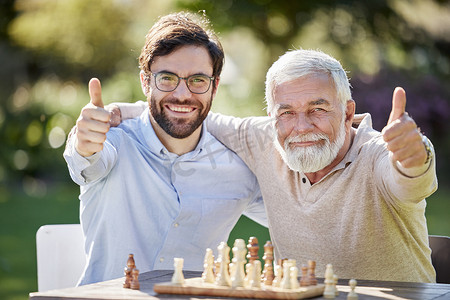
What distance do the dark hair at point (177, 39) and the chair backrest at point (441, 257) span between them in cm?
158

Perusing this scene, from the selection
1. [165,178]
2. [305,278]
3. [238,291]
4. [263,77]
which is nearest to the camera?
[238,291]

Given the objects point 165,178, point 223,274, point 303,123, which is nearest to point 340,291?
point 223,274

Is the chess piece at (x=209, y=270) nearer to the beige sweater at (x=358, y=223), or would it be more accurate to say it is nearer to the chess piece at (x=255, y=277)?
the chess piece at (x=255, y=277)

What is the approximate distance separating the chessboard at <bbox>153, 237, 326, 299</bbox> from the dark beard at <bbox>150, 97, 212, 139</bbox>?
1277mm

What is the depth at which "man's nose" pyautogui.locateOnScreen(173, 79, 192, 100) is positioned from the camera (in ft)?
13.2

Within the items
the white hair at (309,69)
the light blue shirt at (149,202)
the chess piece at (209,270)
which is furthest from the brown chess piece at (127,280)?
the white hair at (309,69)

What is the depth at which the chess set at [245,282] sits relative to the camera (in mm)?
2713

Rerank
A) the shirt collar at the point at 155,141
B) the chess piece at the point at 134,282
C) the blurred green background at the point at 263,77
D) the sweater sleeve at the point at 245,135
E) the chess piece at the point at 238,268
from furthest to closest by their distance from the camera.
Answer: the blurred green background at the point at 263,77, the sweater sleeve at the point at 245,135, the shirt collar at the point at 155,141, the chess piece at the point at 134,282, the chess piece at the point at 238,268

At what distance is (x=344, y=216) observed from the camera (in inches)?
145

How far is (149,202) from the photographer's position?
4031 mm

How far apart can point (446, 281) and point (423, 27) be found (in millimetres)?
12307

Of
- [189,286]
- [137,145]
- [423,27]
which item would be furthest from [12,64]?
[189,286]

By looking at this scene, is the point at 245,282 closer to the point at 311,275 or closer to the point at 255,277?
the point at 255,277

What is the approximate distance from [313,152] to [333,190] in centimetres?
22
